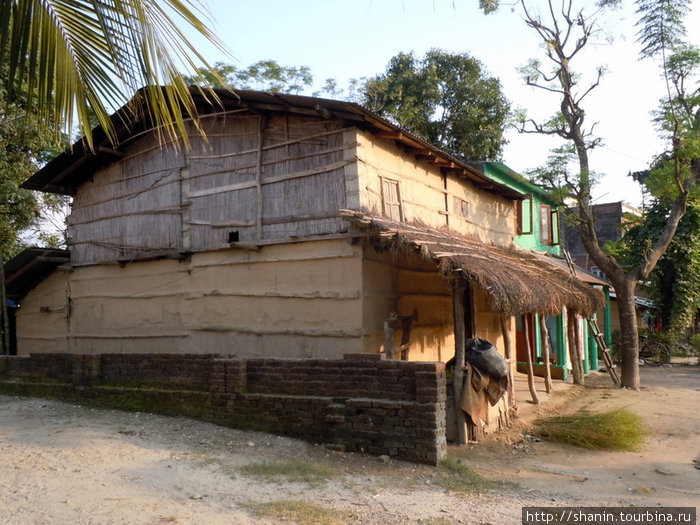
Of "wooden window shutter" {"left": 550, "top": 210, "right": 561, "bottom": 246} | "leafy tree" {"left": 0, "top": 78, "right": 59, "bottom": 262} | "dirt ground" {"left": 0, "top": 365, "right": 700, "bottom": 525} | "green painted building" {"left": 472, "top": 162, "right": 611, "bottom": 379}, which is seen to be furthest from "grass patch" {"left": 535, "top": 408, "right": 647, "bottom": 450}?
"leafy tree" {"left": 0, "top": 78, "right": 59, "bottom": 262}

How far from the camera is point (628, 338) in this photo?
13.7 m

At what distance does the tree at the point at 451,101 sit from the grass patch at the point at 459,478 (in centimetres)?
1774

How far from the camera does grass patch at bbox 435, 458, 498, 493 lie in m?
6.06

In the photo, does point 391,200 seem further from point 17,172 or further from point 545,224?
point 17,172

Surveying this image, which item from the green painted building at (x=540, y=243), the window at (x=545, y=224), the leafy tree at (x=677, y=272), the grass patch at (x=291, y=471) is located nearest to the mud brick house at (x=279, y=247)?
the grass patch at (x=291, y=471)

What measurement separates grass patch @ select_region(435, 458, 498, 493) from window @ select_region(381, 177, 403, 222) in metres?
4.55

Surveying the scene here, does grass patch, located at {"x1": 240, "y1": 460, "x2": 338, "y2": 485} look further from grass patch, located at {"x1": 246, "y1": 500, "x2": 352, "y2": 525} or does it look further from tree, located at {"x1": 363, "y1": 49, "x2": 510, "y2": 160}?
tree, located at {"x1": 363, "y1": 49, "x2": 510, "y2": 160}

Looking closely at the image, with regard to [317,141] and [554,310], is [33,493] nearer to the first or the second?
[317,141]

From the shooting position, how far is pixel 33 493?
5.36m

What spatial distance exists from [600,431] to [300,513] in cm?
506

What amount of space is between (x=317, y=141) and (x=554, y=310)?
511 cm

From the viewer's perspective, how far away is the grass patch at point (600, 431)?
8.03 metres

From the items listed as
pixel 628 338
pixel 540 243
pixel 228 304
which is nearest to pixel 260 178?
pixel 228 304

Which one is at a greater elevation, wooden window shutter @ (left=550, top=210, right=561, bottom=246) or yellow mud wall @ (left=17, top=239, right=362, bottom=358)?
wooden window shutter @ (left=550, top=210, right=561, bottom=246)
